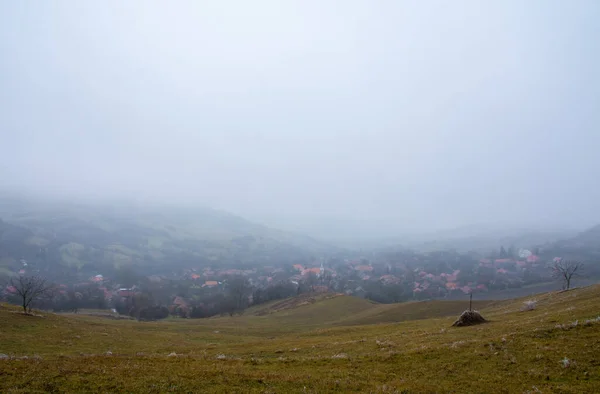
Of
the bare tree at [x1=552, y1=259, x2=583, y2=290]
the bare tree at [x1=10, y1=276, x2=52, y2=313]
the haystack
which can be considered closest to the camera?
the haystack

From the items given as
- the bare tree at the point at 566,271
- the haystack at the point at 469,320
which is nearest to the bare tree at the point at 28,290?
the haystack at the point at 469,320

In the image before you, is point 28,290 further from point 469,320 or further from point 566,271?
point 566,271

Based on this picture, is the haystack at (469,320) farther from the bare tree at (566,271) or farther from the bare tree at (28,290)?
the bare tree at (28,290)

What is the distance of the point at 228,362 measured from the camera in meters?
21.1

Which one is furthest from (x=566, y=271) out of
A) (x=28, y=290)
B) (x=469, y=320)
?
(x=28, y=290)

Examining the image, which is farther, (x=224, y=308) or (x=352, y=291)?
(x=352, y=291)

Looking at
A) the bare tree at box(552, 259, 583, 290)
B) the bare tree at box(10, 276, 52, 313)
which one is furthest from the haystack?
the bare tree at box(10, 276, 52, 313)

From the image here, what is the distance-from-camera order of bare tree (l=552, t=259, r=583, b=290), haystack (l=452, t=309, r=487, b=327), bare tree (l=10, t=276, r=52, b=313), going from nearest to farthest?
haystack (l=452, t=309, r=487, b=327) → bare tree (l=10, t=276, r=52, b=313) → bare tree (l=552, t=259, r=583, b=290)

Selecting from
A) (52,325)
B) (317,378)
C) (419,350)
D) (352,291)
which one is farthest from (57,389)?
(352,291)

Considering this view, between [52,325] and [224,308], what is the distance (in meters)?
103

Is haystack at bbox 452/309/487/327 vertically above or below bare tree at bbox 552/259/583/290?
above

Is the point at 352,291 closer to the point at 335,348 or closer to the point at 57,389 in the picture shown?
the point at 335,348

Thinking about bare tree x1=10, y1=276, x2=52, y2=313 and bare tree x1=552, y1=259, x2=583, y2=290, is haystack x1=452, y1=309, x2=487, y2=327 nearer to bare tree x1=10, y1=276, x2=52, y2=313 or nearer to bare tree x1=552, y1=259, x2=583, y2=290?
bare tree x1=552, y1=259, x2=583, y2=290

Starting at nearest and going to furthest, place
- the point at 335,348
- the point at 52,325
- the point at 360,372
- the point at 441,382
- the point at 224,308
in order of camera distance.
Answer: the point at 441,382
the point at 360,372
the point at 335,348
the point at 52,325
the point at 224,308
